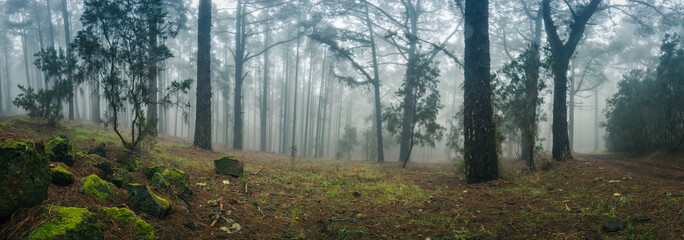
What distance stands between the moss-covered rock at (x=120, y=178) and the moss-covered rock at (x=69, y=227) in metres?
1.45

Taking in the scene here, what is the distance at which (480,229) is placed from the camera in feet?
11.0

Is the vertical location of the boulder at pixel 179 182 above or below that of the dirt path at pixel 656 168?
above

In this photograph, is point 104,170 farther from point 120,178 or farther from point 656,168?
point 656,168

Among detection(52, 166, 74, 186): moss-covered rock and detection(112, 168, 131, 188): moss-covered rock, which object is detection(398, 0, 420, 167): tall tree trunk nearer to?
detection(112, 168, 131, 188): moss-covered rock

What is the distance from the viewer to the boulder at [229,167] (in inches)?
229

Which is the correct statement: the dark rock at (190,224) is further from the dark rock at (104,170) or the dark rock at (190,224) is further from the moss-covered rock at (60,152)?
the moss-covered rock at (60,152)

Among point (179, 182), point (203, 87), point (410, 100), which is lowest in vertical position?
point (179, 182)

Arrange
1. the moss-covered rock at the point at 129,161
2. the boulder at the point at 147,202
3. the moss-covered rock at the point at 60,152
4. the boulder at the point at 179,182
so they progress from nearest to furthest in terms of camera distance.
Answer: the boulder at the point at 147,202, the moss-covered rock at the point at 60,152, the boulder at the point at 179,182, the moss-covered rock at the point at 129,161

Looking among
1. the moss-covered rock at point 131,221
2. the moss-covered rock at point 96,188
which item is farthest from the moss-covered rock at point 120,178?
the moss-covered rock at point 131,221

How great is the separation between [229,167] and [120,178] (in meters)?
2.12

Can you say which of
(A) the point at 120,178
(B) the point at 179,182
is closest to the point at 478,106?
(B) the point at 179,182

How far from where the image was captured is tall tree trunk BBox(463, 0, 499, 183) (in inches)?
241

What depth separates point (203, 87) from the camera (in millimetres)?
9953

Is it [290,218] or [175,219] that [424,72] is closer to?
[290,218]
